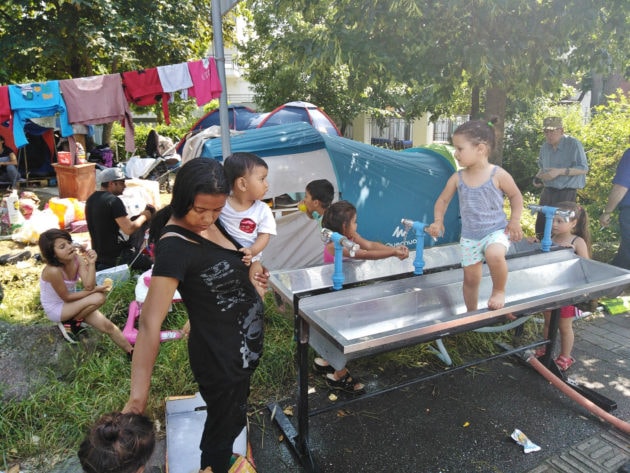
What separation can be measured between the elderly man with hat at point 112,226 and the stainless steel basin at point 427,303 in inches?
107

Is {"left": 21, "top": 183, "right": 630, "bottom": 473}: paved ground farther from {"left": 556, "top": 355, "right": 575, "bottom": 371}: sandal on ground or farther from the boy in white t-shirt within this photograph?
the boy in white t-shirt

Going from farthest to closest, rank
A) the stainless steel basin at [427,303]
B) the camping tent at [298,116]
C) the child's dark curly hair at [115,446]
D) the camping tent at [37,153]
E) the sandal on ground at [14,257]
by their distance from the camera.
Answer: the camping tent at [37,153] < the camping tent at [298,116] < the sandal on ground at [14,257] < the stainless steel basin at [427,303] < the child's dark curly hair at [115,446]

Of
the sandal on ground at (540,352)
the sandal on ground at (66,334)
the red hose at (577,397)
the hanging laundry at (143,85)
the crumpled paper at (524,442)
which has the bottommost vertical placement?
the crumpled paper at (524,442)

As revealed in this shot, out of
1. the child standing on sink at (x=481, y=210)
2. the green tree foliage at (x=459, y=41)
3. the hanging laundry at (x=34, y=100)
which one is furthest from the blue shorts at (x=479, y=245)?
the hanging laundry at (x=34, y=100)

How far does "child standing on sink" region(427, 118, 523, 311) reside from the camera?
104 inches

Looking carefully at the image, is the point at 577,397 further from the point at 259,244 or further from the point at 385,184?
the point at 385,184

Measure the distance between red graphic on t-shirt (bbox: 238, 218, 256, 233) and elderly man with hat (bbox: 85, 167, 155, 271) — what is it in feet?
7.76

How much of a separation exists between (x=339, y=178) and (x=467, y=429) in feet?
8.77

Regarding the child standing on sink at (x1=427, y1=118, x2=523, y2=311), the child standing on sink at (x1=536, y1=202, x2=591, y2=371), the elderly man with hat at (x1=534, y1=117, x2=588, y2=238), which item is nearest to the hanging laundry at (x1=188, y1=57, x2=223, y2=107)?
the child standing on sink at (x1=427, y1=118, x2=523, y2=311)

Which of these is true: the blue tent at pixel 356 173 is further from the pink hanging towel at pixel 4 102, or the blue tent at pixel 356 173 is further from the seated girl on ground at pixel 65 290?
the pink hanging towel at pixel 4 102

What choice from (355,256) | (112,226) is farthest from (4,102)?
(355,256)

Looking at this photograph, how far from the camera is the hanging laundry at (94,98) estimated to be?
5.26 m

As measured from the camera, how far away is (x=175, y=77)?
17.2 ft

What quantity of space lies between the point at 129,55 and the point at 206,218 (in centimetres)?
1080
